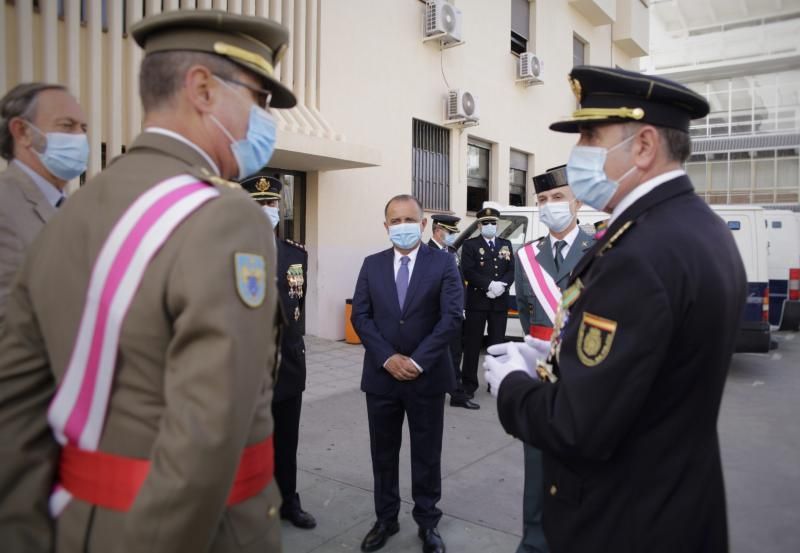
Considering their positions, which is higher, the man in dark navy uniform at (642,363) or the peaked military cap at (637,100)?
the peaked military cap at (637,100)

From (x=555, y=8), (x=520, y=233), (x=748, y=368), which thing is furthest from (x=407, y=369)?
(x=555, y=8)

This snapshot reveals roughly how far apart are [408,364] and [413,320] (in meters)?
0.30

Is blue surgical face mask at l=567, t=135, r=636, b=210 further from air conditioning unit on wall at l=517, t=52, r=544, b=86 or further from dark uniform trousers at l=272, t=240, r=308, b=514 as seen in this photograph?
air conditioning unit on wall at l=517, t=52, r=544, b=86

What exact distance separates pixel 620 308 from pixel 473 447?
379 cm

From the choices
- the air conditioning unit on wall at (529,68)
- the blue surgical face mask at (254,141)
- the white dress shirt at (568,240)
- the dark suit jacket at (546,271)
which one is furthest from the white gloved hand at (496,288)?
the air conditioning unit on wall at (529,68)

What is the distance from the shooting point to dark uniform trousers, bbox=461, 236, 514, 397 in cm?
698

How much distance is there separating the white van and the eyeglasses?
7.49 m

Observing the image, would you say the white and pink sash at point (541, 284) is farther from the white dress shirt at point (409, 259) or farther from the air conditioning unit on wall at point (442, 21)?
the air conditioning unit on wall at point (442, 21)

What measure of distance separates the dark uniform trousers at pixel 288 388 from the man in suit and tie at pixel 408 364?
0.39 meters

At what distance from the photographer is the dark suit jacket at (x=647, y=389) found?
1.43m

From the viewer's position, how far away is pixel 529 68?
13.2 metres

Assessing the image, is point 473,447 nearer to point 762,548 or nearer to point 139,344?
point 762,548

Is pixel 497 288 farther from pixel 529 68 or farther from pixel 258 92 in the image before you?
pixel 529 68

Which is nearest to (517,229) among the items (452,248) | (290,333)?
(452,248)
